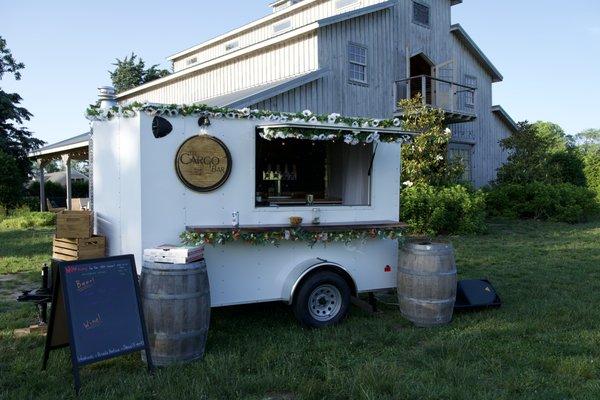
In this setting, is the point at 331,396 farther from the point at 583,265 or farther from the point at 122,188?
the point at 583,265

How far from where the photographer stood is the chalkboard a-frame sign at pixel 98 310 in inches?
166

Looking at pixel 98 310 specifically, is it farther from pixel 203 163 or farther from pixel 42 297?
pixel 203 163

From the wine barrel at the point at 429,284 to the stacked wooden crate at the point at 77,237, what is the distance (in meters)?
3.48

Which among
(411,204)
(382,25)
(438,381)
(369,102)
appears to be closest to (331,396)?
(438,381)

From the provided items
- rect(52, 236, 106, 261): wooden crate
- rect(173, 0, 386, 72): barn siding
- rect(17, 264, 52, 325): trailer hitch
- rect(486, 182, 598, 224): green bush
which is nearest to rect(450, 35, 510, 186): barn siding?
rect(486, 182, 598, 224): green bush

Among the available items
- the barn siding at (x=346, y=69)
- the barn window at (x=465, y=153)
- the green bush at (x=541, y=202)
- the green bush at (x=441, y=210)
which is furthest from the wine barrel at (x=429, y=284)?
the barn window at (x=465, y=153)

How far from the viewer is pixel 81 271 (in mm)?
4387

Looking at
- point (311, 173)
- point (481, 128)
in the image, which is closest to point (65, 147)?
point (311, 173)

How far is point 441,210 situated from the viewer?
14.0 metres

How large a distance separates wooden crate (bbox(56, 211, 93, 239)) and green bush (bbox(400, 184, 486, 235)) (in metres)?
9.81

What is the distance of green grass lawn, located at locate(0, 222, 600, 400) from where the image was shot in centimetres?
407

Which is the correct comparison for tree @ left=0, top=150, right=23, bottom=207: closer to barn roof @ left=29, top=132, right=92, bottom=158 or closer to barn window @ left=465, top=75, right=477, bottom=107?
barn roof @ left=29, top=132, right=92, bottom=158

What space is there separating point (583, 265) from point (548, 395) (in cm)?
655

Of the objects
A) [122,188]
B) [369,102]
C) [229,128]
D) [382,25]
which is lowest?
[122,188]
